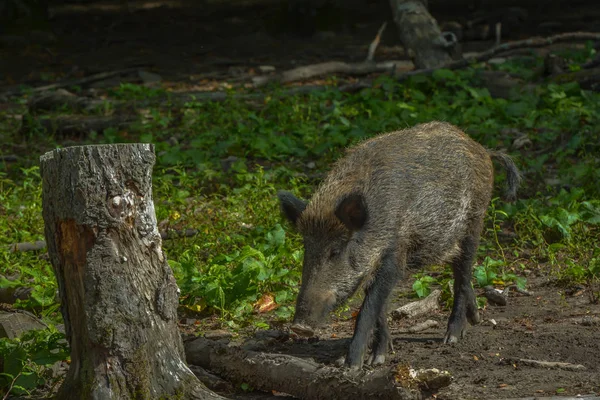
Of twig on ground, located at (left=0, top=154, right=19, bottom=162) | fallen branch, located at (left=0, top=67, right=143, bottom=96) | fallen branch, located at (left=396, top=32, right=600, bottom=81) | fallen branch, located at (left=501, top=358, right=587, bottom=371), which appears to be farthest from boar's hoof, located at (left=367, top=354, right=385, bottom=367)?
fallen branch, located at (left=0, top=67, right=143, bottom=96)

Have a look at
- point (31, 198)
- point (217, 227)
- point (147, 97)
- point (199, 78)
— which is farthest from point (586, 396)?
point (199, 78)

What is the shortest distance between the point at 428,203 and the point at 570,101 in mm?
5292

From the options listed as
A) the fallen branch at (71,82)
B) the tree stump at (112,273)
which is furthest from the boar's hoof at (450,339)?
the fallen branch at (71,82)

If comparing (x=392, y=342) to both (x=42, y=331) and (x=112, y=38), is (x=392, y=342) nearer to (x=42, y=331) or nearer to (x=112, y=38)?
(x=42, y=331)

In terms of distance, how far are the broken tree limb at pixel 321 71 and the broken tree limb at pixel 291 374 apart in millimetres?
8182

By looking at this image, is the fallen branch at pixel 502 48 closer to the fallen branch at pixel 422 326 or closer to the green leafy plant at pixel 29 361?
the fallen branch at pixel 422 326

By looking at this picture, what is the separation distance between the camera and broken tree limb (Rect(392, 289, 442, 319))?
18.7 ft

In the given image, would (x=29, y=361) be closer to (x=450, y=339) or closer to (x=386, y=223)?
(x=386, y=223)

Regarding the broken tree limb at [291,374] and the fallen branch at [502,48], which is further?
the fallen branch at [502,48]

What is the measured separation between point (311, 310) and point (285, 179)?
3860mm

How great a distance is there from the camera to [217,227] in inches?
282

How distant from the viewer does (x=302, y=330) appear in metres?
4.72

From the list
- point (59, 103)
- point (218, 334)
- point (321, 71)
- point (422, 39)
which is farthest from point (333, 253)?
point (321, 71)

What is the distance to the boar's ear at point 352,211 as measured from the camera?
15.6 feet
